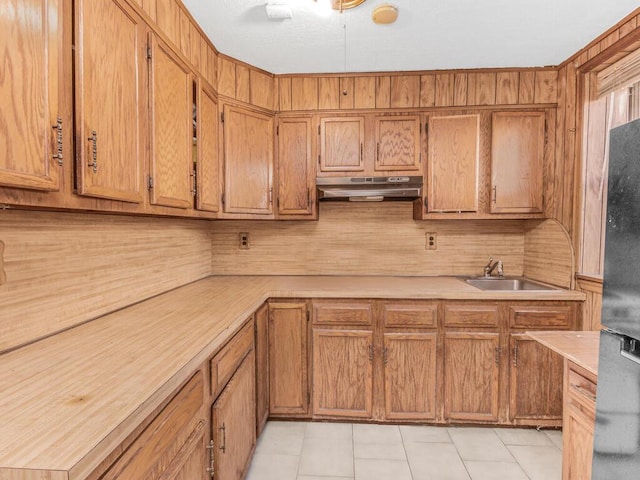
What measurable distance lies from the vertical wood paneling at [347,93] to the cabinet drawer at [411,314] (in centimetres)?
148

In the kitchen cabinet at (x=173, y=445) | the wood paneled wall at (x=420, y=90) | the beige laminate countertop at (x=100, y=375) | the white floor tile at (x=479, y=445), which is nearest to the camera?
the beige laminate countertop at (x=100, y=375)

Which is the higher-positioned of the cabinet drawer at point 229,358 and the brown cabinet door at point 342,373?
the cabinet drawer at point 229,358

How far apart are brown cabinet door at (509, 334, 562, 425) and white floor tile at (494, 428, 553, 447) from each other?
0.07 m

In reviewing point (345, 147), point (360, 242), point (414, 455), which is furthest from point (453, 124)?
point (414, 455)

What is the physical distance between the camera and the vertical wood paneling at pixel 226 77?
2.28 metres

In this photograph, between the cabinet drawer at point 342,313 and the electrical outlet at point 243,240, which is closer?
the cabinet drawer at point 342,313

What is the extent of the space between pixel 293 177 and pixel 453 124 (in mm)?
1236

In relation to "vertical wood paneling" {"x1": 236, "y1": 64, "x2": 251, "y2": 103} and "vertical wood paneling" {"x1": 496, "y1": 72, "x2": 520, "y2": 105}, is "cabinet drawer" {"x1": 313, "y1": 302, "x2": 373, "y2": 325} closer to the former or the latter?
"vertical wood paneling" {"x1": 236, "y1": 64, "x2": 251, "y2": 103}

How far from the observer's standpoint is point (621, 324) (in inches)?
34.0

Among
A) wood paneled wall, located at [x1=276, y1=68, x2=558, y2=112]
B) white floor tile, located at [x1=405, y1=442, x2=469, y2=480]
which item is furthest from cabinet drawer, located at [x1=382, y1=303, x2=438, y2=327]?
wood paneled wall, located at [x1=276, y1=68, x2=558, y2=112]

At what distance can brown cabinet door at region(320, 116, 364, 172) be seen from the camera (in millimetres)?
2520

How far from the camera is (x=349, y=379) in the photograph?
7.41ft

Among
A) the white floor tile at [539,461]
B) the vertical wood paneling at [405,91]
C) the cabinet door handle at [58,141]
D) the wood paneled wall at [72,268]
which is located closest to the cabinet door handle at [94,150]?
the cabinet door handle at [58,141]

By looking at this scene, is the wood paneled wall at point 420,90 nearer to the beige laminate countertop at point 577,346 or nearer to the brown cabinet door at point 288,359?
the brown cabinet door at point 288,359
